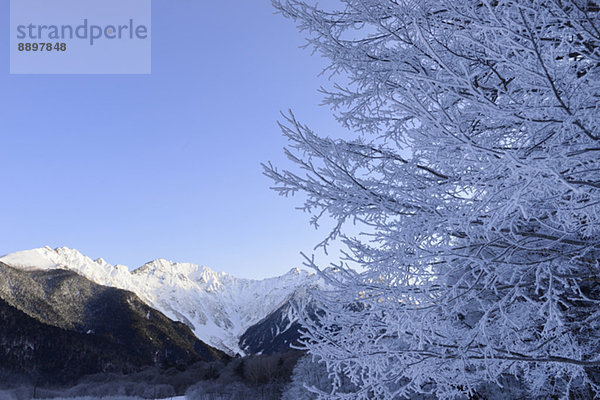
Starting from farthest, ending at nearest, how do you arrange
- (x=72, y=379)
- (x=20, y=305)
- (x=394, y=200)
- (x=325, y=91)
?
(x=20, y=305) → (x=72, y=379) → (x=325, y=91) → (x=394, y=200)

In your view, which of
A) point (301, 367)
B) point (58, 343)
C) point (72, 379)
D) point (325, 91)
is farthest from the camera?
point (58, 343)

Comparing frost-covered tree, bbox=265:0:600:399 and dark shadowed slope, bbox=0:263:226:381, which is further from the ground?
frost-covered tree, bbox=265:0:600:399

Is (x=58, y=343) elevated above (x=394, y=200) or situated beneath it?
situated beneath

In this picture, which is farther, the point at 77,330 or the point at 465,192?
the point at 77,330

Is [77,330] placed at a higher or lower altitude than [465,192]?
lower

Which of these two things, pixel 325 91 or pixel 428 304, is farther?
pixel 325 91

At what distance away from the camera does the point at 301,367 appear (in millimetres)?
17016

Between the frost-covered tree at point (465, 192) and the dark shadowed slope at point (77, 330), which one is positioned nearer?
the frost-covered tree at point (465, 192)

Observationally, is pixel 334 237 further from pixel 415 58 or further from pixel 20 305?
pixel 20 305

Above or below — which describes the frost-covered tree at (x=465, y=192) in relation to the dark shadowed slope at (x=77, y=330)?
above

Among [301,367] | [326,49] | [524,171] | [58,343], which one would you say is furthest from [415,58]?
[58,343]

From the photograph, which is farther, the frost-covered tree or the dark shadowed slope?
the dark shadowed slope

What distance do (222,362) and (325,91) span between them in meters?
42.7

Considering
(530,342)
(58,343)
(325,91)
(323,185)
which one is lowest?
(58,343)
